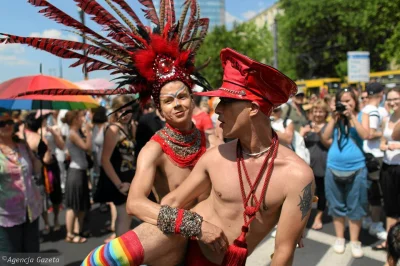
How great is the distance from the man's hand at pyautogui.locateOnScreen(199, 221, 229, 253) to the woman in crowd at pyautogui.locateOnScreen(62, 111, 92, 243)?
3.63 m

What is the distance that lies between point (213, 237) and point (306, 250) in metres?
3.15

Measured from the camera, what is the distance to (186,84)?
2256 millimetres

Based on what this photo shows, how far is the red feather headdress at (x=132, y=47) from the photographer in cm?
213

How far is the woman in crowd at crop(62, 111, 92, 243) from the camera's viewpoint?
4.97 m

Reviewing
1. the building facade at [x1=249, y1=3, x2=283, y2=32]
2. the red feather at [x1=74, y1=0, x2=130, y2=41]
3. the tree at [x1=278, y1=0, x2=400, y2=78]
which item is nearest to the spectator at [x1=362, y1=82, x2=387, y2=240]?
the red feather at [x1=74, y1=0, x2=130, y2=41]

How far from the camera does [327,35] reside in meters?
29.1

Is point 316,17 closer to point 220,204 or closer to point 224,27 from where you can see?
point 224,27

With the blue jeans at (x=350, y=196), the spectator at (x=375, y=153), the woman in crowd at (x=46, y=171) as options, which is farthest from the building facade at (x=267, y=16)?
the blue jeans at (x=350, y=196)

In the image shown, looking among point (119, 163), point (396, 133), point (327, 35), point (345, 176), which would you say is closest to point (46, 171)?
point (119, 163)

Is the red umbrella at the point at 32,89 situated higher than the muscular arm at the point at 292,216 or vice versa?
the red umbrella at the point at 32,89

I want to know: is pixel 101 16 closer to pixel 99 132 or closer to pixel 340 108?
pixel 340 108

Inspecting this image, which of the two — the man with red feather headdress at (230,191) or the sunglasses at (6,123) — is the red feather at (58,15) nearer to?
the man with red feather headdress at (230,191)

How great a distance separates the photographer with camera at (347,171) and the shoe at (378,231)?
0.58 m

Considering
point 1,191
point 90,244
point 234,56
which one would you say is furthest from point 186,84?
point 90,244
